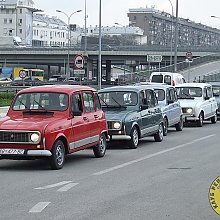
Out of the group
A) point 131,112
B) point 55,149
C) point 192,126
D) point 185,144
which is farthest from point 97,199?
point 192,126

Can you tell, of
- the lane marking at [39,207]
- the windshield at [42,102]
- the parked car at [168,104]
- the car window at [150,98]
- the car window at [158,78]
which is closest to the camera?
the lane marking at [39,207]

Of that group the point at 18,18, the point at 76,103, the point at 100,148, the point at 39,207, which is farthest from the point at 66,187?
the point at 18,18

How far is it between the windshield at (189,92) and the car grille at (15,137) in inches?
675

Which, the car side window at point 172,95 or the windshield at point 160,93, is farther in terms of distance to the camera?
the car side window at point 172,95

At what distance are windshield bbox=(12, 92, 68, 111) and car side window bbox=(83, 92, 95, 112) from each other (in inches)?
35.7

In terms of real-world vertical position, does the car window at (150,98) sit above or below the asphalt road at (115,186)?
above

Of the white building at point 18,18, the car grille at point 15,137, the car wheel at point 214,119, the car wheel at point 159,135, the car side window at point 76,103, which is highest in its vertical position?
the white building at point 18,18

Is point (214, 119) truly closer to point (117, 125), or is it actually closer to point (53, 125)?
point (117, 125)

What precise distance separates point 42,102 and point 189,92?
53.1ft

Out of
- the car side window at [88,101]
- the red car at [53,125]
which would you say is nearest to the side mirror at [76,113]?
the red car at [53,125]

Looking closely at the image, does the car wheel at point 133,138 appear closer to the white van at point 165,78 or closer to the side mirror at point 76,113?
the side mirror at point 76,113

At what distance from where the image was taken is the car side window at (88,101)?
53.8 feet

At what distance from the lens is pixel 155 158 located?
667 inches

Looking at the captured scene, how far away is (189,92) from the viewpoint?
1214 inches
